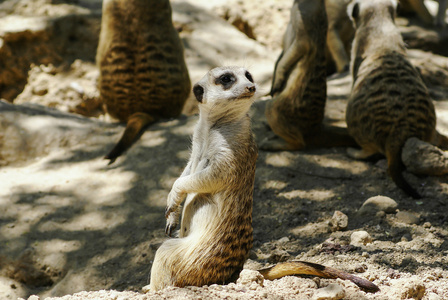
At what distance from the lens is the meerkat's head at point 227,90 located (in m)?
2.07

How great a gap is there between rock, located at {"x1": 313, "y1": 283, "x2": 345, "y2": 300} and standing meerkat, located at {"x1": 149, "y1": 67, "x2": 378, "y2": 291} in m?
0.11

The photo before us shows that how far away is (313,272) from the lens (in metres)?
2.08

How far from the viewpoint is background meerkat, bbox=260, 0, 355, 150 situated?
4.22m

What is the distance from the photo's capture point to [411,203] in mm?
3336

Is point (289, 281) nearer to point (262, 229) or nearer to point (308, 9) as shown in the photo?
point (262, 229)

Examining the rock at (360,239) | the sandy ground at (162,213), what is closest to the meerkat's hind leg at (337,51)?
the sandy ground at (162,213)

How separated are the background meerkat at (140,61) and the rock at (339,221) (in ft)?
7.36

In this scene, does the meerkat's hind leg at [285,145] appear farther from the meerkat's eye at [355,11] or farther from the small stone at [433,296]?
the small stone at [433,296]

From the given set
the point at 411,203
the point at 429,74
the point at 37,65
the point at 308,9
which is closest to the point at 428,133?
the point at 411,203

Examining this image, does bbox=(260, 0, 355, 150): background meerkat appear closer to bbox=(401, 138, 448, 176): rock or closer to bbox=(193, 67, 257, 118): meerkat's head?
bbox=(401, 138, 448, 176): rock

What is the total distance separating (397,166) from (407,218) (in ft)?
2.20

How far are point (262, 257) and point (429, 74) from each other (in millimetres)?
3606

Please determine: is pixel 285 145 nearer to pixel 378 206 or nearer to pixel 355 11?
pixel 378 206

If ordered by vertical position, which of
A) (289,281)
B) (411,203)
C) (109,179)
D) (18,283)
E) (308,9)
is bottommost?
(18,283)
